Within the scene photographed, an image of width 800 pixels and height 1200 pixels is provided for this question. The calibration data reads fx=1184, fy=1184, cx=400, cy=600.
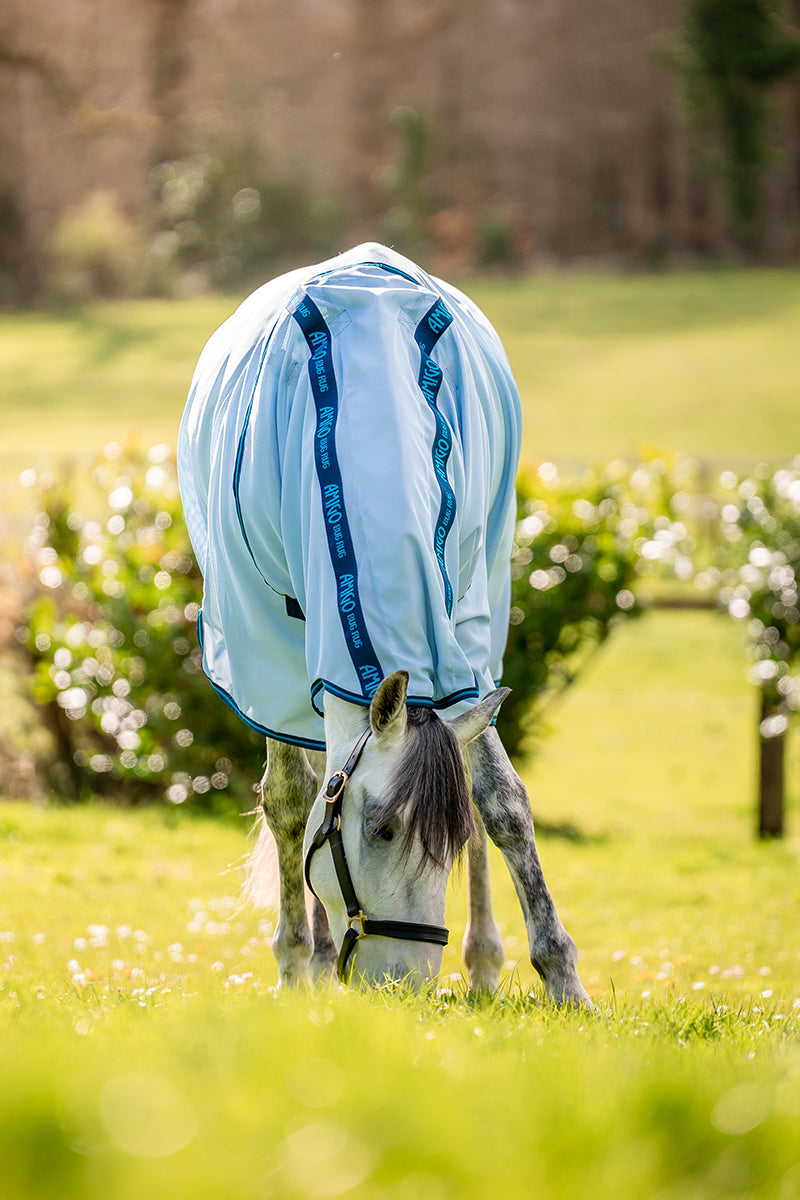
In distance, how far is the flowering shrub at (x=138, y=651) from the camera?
707 cm

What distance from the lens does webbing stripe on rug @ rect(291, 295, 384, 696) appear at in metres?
2.74

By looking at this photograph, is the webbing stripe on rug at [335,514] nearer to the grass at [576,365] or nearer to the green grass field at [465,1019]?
the green grass field at [465,1019]

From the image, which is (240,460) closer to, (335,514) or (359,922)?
(335,514)

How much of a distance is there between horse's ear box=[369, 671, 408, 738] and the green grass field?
1.87ft

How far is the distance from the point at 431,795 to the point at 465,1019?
1.54 feet

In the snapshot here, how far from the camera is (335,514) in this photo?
9.32ft

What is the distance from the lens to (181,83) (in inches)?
2041

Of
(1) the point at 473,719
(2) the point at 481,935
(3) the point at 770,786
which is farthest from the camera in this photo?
(3) the point at 770,786

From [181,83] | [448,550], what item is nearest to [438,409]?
[448,550]

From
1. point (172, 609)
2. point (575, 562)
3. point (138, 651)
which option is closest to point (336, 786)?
point (172, 609)

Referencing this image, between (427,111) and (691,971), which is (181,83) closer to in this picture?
(427,111)

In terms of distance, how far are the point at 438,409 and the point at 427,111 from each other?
4916 cm

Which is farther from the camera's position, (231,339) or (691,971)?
(691,971)

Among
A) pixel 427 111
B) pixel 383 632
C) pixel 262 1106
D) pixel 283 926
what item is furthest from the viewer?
pixel 427 111
